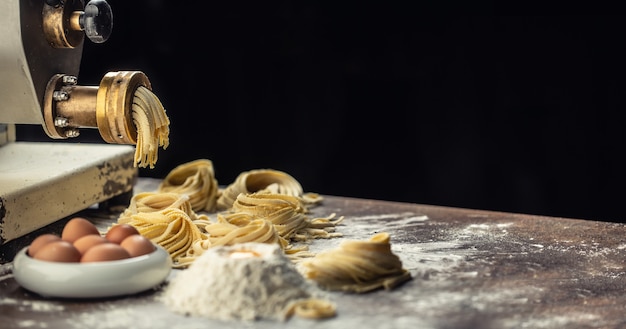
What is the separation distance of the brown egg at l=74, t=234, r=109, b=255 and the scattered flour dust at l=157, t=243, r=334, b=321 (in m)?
0.22

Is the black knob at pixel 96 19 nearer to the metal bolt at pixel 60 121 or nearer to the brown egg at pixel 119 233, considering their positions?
the metal bolt at pixel 60 121

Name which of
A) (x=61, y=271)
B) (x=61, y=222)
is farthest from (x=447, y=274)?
(x=61, y=222)

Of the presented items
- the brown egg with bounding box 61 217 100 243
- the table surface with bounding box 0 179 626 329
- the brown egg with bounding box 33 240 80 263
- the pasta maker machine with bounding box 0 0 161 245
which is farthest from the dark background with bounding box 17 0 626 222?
the brown egg with bounding box 33 240 80 263

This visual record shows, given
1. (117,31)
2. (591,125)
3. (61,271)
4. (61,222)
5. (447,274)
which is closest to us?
(61,271)

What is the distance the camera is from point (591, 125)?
16.4 ft

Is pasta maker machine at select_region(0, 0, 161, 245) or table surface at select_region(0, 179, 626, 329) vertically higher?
pasta maker machine at select_region(0, 0, 161, 245)

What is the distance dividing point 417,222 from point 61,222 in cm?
124

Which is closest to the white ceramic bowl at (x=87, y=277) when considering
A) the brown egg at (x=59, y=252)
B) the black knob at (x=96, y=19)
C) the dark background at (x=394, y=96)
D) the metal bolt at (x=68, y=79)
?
the brown egg at (x=59, y=252)

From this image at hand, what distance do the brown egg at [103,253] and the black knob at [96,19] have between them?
0.74m

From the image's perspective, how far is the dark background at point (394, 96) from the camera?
499cm

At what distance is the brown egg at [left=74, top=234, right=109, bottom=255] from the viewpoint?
101 inches

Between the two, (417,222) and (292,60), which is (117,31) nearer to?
(292,60)

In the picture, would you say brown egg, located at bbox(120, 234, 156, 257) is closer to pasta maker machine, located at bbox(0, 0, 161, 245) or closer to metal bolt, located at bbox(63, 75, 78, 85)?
pasta maker machine, located at bbox(0, 0, 161, 245)

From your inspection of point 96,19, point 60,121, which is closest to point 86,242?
point 60,121
